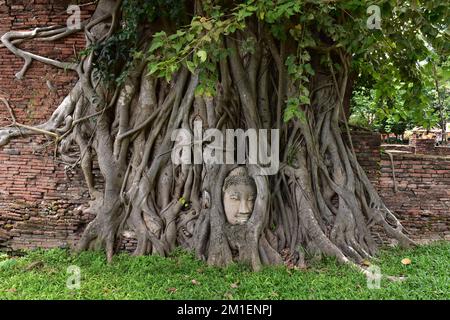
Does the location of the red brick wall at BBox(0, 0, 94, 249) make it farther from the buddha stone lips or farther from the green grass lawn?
the buddha stone lips

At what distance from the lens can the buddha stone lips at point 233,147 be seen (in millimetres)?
4352

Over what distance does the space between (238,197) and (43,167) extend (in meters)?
2.72

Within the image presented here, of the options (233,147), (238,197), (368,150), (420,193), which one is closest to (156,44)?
(233,147)

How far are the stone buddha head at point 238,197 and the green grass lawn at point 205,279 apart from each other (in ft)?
1.74

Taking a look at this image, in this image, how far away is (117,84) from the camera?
474 cm

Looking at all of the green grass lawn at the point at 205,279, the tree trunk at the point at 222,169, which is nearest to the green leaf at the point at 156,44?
the tree trunk at the point at 222,169

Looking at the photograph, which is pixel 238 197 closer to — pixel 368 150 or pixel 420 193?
pixel 368 150

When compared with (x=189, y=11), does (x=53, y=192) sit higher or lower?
lower

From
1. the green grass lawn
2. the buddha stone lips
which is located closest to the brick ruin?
the green grass lawn

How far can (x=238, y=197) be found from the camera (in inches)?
165

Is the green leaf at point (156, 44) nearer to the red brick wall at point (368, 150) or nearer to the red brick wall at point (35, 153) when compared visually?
the red brick wall at point (35, 153)
